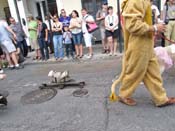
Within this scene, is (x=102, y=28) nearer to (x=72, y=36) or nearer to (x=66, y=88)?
(x=72, y=36)

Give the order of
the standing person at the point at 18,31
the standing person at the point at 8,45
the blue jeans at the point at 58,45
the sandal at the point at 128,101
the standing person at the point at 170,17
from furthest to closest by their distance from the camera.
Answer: the standing person at the point at 18,31 → the blue jeans at the point at 58,45 → the standing person at the point at 8,45 → the standing person at the point at 170,17 → the sandal at the point at 128,101

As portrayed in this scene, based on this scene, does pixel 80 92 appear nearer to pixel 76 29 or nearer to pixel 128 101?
pixel 128 101

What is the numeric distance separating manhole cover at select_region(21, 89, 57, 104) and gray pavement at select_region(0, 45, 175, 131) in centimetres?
13

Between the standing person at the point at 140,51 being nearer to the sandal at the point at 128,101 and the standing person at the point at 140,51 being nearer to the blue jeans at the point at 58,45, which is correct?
the sandal at the point at 128,101

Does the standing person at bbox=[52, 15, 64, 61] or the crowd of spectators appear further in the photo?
the standing person at bbox=[52, 15, 64, 61]

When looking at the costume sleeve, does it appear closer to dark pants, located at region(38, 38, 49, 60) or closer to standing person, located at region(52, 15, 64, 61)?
standing person, located at region(52, 15, 64, 61)

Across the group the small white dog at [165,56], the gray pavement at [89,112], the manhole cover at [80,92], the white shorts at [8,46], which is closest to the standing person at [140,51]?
the gray pavement at [89,112]

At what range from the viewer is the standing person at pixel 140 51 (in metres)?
3.45

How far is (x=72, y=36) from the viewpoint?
8109 millimetres

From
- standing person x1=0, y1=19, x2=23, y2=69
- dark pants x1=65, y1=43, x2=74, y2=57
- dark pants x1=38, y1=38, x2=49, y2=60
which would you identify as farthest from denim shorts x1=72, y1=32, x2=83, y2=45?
standing person x1=0, y1=19, x2=23, y2=69

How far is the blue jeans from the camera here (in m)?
8.12

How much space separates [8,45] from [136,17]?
542 centimetres

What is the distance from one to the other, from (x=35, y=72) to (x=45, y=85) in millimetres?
1898

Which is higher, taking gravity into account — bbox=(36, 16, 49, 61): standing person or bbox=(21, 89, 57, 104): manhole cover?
bbox=(36, 16, 49, 61): standing person
